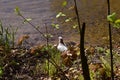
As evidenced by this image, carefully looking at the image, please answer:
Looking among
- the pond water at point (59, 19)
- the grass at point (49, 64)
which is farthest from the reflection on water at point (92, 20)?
the grass at point (49, 64)

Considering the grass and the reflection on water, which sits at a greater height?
the grass

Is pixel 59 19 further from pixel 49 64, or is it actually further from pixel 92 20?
pixel 49 64

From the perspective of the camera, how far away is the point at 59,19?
8.88 metres

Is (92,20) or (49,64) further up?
(49,64)

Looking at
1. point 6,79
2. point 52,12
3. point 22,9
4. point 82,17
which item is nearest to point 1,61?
point 6,79

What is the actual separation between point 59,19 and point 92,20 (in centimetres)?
91

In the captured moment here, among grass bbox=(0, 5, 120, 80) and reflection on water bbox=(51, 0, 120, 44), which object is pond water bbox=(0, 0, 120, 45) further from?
grass bbox=(0, 5, 120, 80)

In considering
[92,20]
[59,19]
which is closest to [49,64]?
[92,20]

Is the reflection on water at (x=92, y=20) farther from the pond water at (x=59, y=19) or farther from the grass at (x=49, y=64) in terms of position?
the grass at (x=49, y=64)

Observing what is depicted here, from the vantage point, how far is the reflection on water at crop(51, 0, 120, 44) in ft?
23.1

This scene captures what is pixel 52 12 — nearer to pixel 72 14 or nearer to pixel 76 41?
pixel 72 14

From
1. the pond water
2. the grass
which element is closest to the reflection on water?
the pond water

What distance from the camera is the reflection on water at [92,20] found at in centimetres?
704

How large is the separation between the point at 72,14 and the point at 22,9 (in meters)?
1.82
